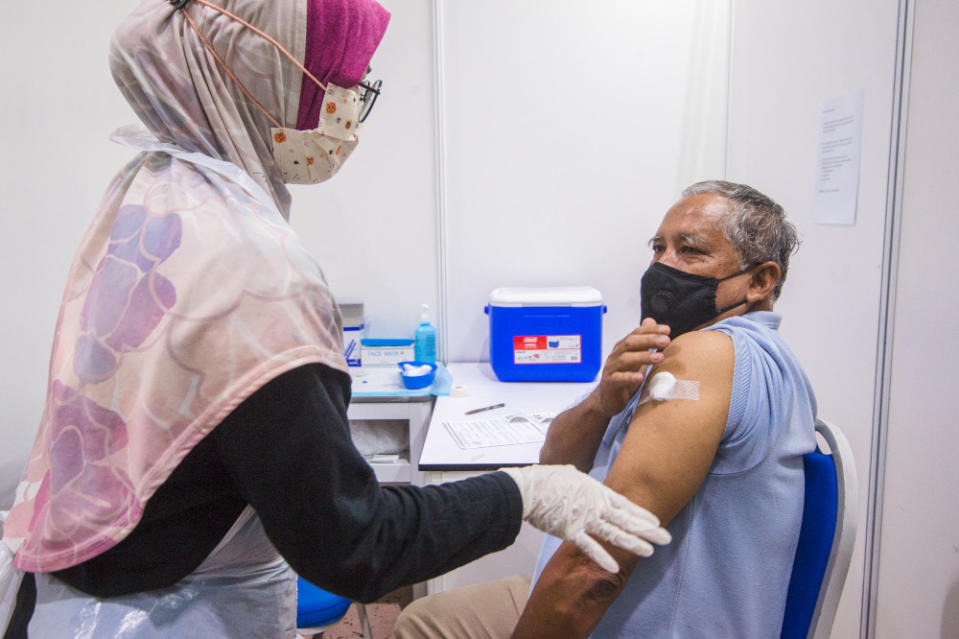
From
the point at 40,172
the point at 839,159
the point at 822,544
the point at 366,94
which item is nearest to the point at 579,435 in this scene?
the point at 822,544

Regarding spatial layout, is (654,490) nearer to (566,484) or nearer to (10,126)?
(566,484)

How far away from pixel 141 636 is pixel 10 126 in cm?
148

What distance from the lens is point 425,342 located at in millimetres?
2234

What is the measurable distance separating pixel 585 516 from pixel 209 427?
52cm

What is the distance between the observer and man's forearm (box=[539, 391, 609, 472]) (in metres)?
1.19

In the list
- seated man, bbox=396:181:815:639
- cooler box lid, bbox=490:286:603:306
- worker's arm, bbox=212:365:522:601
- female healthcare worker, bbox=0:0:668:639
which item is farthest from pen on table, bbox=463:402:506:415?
worker's arm, bbox=212:365:522:601

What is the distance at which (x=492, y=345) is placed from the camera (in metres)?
2.16

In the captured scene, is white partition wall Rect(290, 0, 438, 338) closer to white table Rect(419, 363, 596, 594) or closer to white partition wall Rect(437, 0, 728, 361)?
white partition wall Rect(437, 0, 728, 361)

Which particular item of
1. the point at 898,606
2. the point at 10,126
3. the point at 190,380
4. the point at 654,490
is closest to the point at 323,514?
the point at 190,380

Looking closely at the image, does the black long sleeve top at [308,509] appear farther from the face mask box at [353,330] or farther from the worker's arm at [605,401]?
the face mask box at [353,330]

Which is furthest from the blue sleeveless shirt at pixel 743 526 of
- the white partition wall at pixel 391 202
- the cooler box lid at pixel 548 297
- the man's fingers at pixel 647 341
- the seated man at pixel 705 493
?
the white partition wall at pixel 391 202

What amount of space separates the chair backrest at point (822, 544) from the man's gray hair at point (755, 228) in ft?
1.15

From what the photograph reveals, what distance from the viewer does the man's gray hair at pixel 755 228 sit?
43.5 inches

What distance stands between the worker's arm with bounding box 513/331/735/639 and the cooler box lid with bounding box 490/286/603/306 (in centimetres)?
109
